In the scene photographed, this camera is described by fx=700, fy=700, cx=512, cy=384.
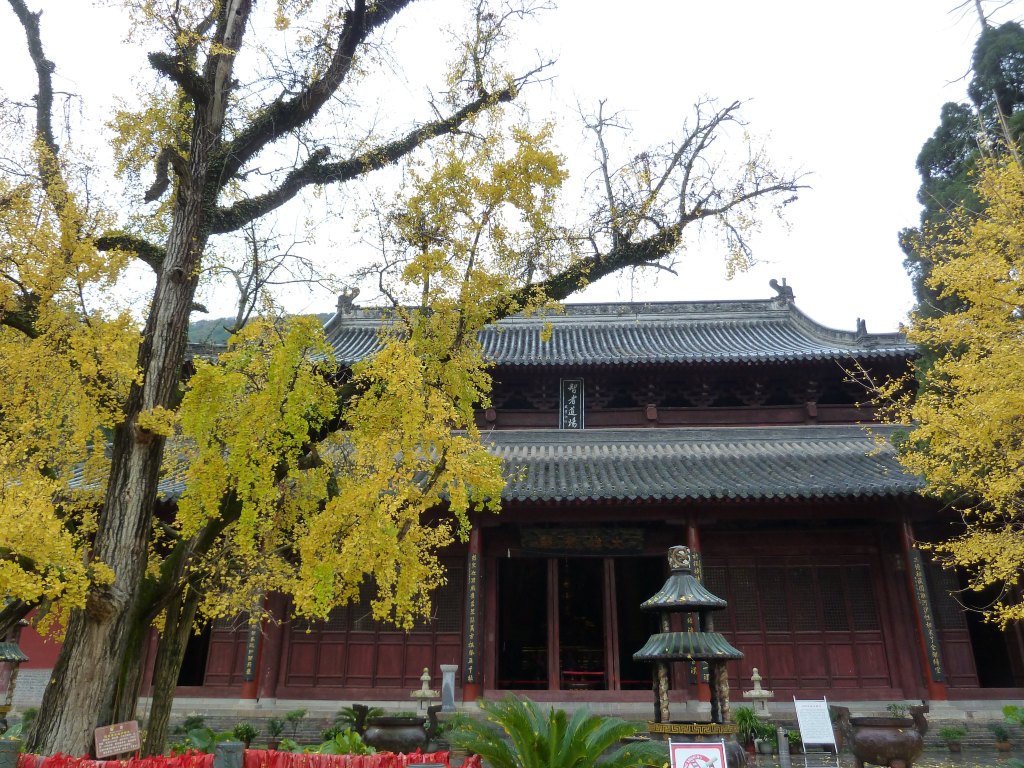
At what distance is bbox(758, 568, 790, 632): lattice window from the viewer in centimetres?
1217

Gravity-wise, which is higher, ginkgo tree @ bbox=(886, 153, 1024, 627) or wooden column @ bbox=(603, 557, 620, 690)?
ginkgo tree @ bbox=(886, 153, 1024, 627)

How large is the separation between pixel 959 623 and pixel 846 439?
3757 mm

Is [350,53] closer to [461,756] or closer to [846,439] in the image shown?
Answer: [461,756]

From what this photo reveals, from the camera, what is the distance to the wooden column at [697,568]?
11.2m

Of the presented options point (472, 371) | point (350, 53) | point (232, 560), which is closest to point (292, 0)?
point (350, 53)

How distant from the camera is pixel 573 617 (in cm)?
1758

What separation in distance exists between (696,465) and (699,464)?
0.09 meters

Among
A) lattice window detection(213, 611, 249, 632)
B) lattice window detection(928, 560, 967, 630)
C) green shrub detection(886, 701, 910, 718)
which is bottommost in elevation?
green shrub detection(886, 701, 910, 718)

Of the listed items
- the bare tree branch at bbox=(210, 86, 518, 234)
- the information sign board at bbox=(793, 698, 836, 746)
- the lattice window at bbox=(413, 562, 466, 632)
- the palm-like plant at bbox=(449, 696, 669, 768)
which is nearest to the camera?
the palm-like plant at bbox=(449, 696, 669, 768)

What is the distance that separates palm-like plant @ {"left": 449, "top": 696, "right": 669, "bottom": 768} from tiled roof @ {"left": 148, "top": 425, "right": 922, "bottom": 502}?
167 inches

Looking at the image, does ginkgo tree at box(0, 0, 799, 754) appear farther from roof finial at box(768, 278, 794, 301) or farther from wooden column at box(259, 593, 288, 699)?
roof finial at box(768, 278, 794, 301)

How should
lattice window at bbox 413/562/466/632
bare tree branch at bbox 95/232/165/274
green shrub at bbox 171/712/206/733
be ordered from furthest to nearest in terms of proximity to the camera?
1. lattice window at bbox 413/562/466/632
2. green shrub at bbox 171/712/206/733
3. bare tree branch at bbox 95/232/165/274

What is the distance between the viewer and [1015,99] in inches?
424

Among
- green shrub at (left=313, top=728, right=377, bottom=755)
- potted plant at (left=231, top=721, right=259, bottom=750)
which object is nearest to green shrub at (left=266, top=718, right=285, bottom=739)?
potted plant at (left=231, top=721, right=259, bottom=750)
